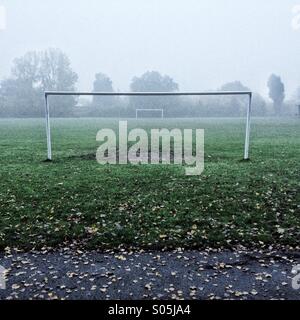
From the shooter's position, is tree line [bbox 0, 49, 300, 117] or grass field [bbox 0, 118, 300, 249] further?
tree line [bbox 0, 49, 300, 117]

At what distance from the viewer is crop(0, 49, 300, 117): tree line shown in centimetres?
5169

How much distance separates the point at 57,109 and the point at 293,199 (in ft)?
164

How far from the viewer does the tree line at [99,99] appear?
2035 inches

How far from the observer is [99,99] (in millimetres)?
58031

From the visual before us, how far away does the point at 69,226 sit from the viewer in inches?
240

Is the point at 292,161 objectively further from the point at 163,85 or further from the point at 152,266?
the point at 163,85

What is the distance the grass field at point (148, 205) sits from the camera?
18.5 feet

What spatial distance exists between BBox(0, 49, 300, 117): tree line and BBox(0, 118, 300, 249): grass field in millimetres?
40004

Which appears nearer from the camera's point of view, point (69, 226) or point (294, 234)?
point (294, 234)

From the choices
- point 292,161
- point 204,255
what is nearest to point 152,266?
point 204,255

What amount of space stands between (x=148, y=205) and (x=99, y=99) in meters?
52.6

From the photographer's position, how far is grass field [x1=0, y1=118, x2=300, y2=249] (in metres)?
5.62

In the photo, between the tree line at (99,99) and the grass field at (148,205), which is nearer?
the grass field at (148,205)

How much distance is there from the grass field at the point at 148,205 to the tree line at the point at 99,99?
131ft
